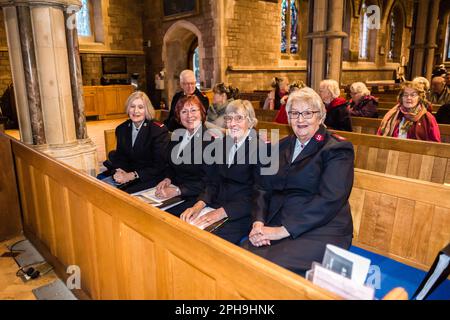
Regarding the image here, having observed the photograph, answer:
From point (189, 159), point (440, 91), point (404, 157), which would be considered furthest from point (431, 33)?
point (189, 159)

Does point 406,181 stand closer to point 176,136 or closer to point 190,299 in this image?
point 190,299

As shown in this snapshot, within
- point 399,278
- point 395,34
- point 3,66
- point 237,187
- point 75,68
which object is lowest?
point 399,278

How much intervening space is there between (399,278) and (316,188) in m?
0.66

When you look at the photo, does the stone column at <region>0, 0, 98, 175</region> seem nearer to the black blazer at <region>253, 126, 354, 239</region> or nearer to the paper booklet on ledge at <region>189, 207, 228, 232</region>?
the paper booklet on ledge at <region>189, 207, 228, 232</region>

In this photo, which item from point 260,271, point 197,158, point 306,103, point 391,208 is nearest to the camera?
point 260,271

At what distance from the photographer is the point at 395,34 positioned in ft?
59.2

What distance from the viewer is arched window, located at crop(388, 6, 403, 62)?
17609 mm

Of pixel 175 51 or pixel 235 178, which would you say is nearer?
pixel 235 178

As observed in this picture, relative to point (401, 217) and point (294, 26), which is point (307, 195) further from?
point (294, 26)

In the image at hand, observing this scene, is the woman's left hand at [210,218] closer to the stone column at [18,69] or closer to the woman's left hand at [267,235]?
the woman's left hand at [267,235]

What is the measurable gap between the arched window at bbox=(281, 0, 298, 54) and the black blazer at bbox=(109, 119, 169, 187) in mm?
11290

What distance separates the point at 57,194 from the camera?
242cm
